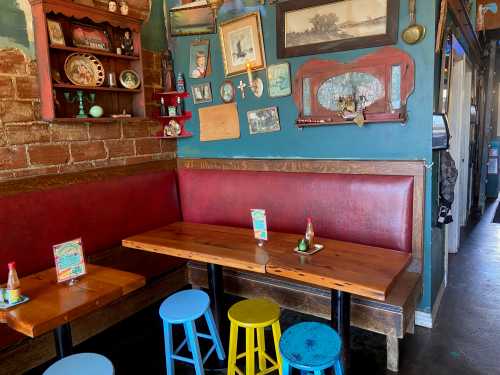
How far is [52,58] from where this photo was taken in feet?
8.46

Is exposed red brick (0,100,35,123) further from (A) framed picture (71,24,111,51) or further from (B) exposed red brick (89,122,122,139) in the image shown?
(A) framed picture (71,24,111,51)

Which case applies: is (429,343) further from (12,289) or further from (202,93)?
(202,93)

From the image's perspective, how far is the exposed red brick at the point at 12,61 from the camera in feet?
7.57

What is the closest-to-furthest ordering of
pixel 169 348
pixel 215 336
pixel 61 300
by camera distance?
pixel 61 300 → pixel 169 348 → pixel 215 336

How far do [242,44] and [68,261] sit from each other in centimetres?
213

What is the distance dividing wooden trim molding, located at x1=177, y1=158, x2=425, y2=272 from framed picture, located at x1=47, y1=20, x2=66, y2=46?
1557 millimetres

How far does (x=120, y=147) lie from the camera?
10.2 ft

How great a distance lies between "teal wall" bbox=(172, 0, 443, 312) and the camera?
2.43 m

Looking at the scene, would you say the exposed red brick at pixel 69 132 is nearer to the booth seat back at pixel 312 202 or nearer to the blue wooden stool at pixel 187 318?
the booth seat back at pixel 312 202

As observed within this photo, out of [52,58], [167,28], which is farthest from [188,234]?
[167,28]

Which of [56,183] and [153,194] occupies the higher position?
[56,183]

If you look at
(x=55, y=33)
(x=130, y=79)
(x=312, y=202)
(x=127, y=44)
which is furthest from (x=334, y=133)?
(x=55, y=33)

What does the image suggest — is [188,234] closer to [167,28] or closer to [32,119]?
[32,119]

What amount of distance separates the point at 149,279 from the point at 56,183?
43.8 inches
